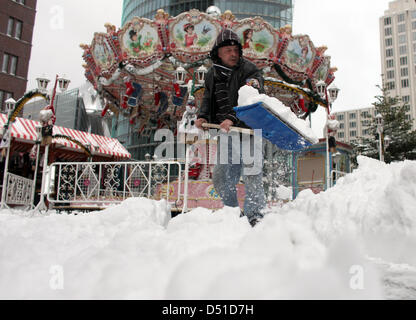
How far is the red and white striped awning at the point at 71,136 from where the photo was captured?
13.5 meters

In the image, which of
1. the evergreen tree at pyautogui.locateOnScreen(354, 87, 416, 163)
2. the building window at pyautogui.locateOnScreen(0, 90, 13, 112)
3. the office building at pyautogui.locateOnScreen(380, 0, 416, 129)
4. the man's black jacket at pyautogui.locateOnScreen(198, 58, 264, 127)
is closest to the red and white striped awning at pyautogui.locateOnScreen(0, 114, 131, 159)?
the man's black jacket at pyautogui.locateOnScreen(198, 58, 264, 127)

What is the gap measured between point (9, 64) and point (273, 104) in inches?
1206

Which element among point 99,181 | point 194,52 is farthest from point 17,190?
point 194,52

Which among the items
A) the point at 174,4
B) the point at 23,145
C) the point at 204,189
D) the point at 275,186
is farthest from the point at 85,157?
the point at 174,4

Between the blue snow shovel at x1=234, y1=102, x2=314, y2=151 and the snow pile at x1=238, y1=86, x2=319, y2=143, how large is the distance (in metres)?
0.03

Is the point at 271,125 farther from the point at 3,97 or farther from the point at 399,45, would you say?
the point at 399,45

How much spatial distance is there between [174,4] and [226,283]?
155 feet

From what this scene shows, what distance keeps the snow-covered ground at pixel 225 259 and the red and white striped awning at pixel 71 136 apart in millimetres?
11612

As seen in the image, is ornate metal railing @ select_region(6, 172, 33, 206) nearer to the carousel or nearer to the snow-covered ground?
the carousel

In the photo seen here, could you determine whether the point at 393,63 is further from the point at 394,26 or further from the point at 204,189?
the point at 204,189

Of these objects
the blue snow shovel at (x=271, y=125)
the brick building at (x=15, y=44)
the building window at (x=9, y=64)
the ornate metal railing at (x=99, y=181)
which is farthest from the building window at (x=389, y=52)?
the blue snow shovel at (x=271, y=125)

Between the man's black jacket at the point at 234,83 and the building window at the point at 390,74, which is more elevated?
the building window at the point at 390,74

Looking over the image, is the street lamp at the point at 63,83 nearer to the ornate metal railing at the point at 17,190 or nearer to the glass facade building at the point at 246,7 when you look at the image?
the ornate metal railing at the point at 17,190

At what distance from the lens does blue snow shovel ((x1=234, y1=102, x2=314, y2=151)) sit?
3.15 m
